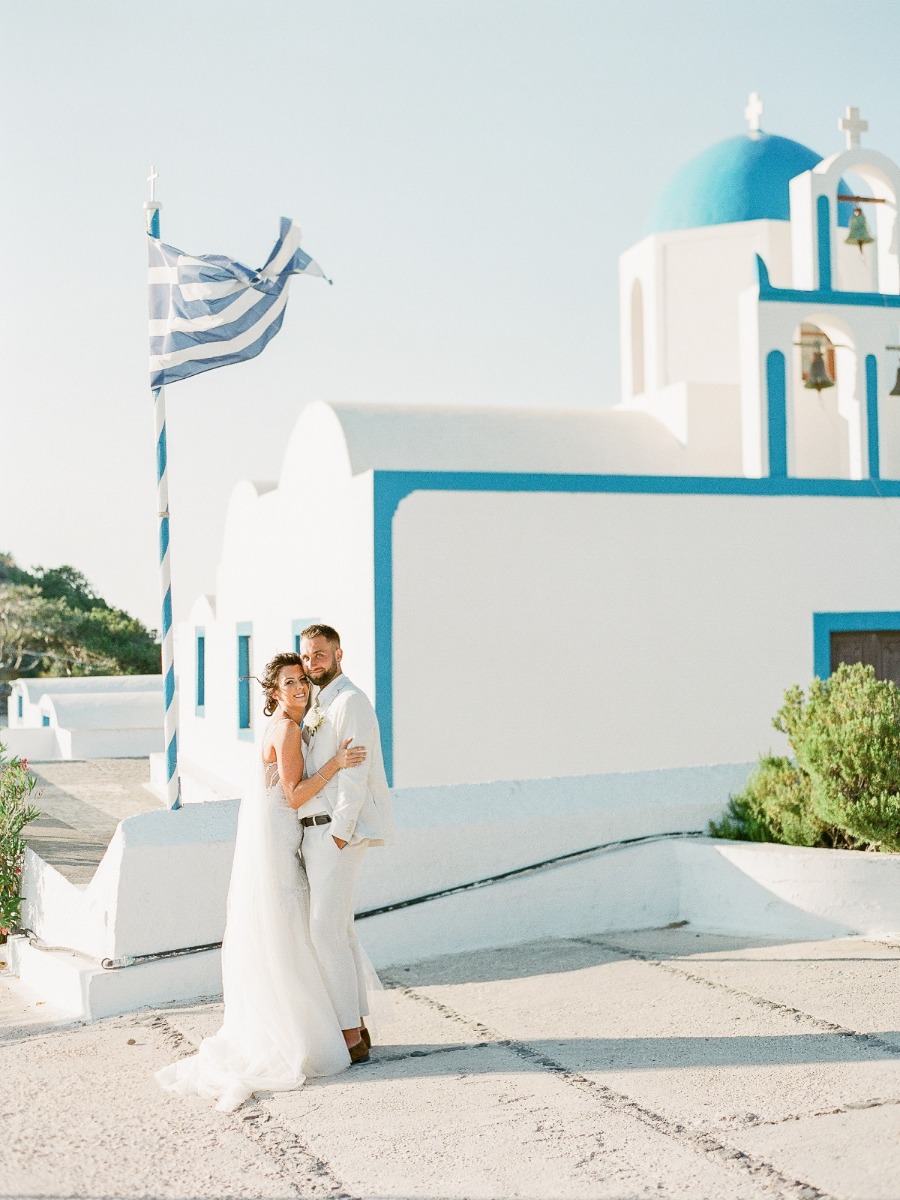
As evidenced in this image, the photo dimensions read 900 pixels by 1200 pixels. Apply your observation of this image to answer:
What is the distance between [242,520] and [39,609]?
90.9 feet

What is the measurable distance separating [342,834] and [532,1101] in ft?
3.82

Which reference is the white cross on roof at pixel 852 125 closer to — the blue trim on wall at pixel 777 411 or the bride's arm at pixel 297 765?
the blue trim on wall at pixel 777 411

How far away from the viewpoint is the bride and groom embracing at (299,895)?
474 cm

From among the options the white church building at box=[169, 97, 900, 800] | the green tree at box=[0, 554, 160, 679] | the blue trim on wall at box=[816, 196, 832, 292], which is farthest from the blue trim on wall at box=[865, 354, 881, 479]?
the green tree at box=[0, 554, 160, 679]

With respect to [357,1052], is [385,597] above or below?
above

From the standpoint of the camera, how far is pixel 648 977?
5.97 metres

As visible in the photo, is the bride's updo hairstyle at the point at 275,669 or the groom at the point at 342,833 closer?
the groom at the point at 342,833

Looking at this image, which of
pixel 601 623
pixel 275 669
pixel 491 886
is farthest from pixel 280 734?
pixel 601 623

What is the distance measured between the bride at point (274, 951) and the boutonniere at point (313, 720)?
0.05m

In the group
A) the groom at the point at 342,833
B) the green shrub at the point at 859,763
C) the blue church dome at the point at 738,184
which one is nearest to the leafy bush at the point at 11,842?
the groom at the point at 342,833

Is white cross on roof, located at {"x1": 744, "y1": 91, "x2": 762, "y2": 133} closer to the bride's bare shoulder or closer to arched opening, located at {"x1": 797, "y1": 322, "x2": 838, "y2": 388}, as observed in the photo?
arched opening, located at {"x1": 797, "y1": 322, "x2": 838, "y2": 388}

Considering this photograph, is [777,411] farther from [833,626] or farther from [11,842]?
[11,842]

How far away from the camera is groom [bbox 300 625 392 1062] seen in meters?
4.86

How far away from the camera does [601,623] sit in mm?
10359
